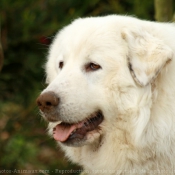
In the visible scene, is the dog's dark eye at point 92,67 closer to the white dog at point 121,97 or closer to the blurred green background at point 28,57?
the white dog at point 121,97

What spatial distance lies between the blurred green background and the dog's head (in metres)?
2.34

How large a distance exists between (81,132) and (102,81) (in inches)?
17.5

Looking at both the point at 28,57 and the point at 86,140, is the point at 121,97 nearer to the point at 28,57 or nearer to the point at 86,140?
the point at 86,140

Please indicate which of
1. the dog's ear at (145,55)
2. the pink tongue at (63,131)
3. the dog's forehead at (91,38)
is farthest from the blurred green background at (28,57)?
the dog's ear at (145,55)

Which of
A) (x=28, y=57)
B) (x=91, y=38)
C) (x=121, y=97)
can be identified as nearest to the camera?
(x=121, y=97)

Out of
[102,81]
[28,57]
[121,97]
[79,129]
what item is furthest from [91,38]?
[28,57]

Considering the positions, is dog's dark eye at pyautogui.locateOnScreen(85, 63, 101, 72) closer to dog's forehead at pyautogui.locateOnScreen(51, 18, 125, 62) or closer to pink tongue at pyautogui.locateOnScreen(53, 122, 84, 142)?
dog's forehead at pyautogui.locateOnScreen(51, 18, 125, 62)

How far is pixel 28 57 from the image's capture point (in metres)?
6.42

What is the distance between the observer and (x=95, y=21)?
155 inches

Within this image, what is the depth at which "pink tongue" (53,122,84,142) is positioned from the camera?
3.77 metres

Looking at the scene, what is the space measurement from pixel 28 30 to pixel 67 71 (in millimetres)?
2733

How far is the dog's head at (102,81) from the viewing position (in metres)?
3.59

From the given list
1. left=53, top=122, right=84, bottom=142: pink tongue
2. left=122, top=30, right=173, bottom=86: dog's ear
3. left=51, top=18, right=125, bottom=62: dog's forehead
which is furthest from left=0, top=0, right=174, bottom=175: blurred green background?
left=122, top=30, right=173, bottom=86: dog's ear

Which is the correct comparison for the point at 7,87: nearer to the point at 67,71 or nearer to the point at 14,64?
the point at 14,64
